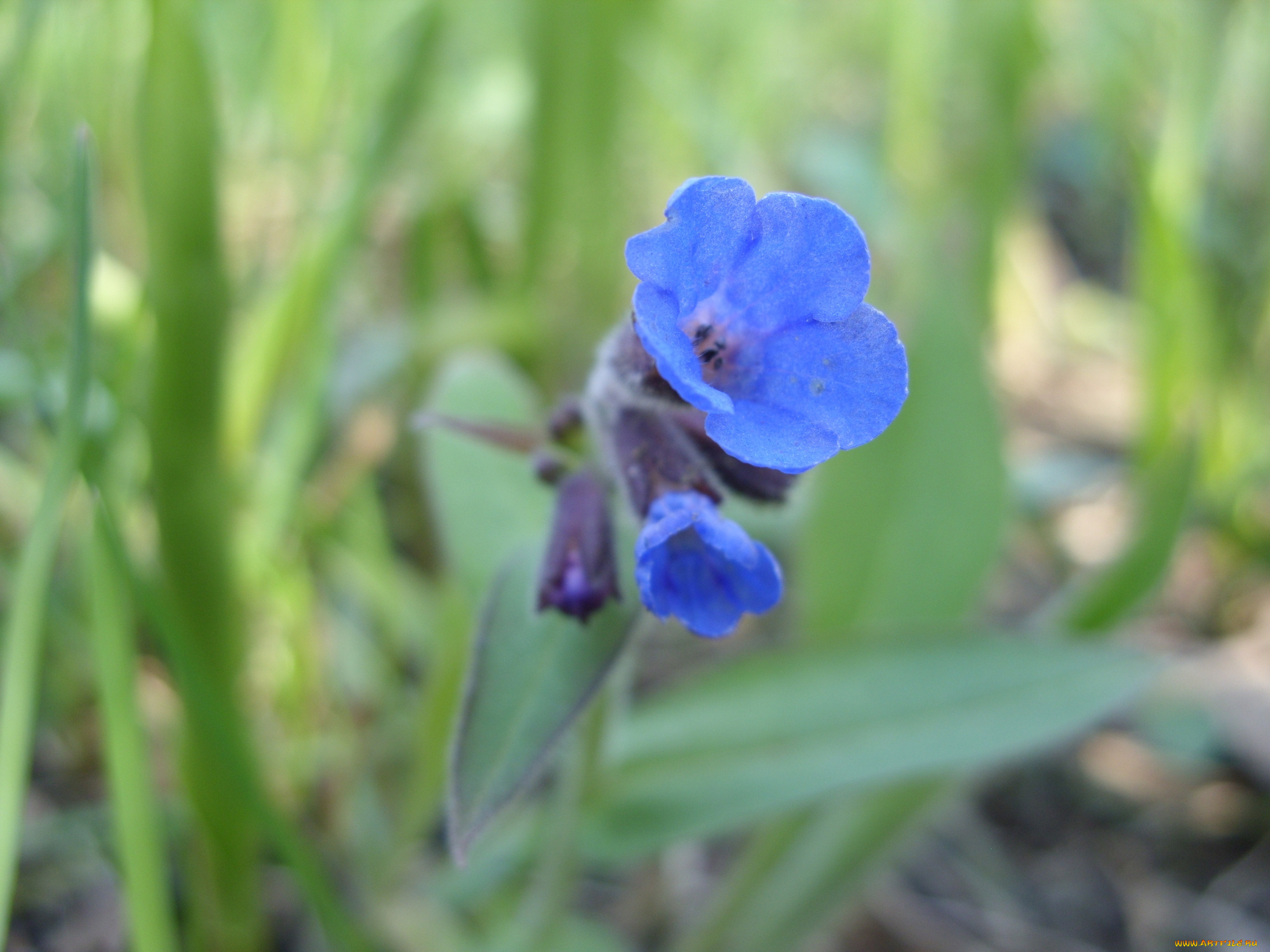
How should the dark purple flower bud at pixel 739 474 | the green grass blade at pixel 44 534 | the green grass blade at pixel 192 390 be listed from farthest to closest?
the green grass blade at pixel 192 390 → the dark purple flower bud at pixel 739 474 → the green grass blade at pixel 44 534

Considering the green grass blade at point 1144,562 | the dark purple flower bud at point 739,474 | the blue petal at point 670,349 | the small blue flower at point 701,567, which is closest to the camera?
the blue petal at point 670,349

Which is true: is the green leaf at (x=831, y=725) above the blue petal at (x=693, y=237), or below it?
below

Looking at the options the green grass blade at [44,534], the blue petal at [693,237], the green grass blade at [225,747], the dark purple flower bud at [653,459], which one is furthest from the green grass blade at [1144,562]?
the green grass blade at [44,534]

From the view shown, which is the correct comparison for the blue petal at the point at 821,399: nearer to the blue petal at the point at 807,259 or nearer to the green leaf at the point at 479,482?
the blue petal at the point at 807,259

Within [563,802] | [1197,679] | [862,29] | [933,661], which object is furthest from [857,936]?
[862,29]

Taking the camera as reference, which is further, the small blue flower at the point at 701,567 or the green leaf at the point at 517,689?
the green leaf at the point at 517,689

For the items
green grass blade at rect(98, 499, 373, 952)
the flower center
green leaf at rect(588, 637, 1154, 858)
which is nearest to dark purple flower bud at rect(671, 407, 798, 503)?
the flower center

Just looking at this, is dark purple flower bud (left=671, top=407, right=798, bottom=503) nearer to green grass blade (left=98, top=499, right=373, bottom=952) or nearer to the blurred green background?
the blurred green background
